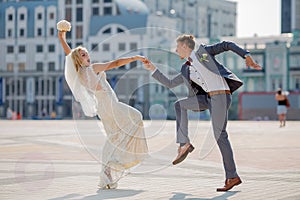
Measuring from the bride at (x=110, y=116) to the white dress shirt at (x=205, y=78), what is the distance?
0.64 meters

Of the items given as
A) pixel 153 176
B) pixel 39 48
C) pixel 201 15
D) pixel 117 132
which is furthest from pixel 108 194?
pixel 201 15

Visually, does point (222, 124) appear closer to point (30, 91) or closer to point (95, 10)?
point (30, 91)

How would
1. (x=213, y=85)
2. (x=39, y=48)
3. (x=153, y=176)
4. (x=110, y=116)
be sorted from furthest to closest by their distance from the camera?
(x=39, y=48)
(x=153, y=176)
(x=110, y=116)
(x=213, y=85)

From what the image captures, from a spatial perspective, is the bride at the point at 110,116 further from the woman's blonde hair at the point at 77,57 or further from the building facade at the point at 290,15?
the building facade at the point at 290,15

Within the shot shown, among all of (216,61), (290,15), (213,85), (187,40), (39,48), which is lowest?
(213,85)

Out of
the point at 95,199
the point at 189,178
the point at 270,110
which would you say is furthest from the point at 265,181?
the point at 270,110

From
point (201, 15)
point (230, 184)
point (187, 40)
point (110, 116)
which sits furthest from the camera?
point (201, 15)

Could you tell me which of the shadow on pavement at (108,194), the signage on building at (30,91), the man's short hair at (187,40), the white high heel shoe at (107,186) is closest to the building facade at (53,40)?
the signage on building at (30,91)

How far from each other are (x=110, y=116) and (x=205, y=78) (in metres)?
1.22

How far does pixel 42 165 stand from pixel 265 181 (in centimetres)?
379

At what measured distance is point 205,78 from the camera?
737 centimetres

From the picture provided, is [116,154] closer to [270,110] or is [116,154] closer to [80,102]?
[80,102]

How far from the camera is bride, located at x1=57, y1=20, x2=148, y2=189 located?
25.1 ft

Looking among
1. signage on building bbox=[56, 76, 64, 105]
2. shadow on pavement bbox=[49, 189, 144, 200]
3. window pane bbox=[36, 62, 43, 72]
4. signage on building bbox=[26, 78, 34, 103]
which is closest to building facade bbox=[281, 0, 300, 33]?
signage on building bbox=[56, 76, 64, 105]
